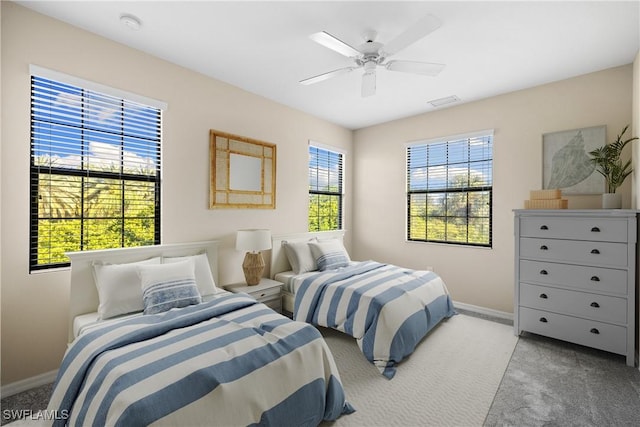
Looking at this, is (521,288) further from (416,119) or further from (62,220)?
(62,220)

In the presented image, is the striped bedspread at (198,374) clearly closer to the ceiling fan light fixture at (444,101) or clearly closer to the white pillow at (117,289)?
the white pillow at (117,289)

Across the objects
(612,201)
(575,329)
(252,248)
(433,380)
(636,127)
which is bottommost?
(433,380)

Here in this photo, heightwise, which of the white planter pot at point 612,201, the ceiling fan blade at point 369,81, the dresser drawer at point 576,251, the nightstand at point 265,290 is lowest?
the nightstand at point 265,290

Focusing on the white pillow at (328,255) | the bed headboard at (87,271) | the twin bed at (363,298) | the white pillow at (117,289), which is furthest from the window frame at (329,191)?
the white pillow at (117,289)

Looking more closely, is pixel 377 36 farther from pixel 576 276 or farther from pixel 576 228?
pixel 576 276

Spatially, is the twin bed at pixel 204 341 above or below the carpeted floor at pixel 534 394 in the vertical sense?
above

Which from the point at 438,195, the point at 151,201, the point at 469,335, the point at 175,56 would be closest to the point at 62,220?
the point at 151,201

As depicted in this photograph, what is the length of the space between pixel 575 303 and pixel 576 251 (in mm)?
501

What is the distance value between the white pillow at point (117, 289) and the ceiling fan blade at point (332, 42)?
2.28 meters

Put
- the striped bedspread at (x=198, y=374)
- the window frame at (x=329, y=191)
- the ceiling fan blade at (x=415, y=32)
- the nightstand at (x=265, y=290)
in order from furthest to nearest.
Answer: the window frame at (x=329, y=191), the nightstand at (x=265, y=290), the ceiling fan blade at (x=415, y=32), the striped bedspread at (x=198, y=374)

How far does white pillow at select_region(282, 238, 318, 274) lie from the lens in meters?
3.90

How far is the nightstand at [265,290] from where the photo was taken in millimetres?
3352

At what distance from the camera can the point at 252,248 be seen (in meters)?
3.38

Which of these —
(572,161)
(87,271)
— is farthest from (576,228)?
(87,271)
